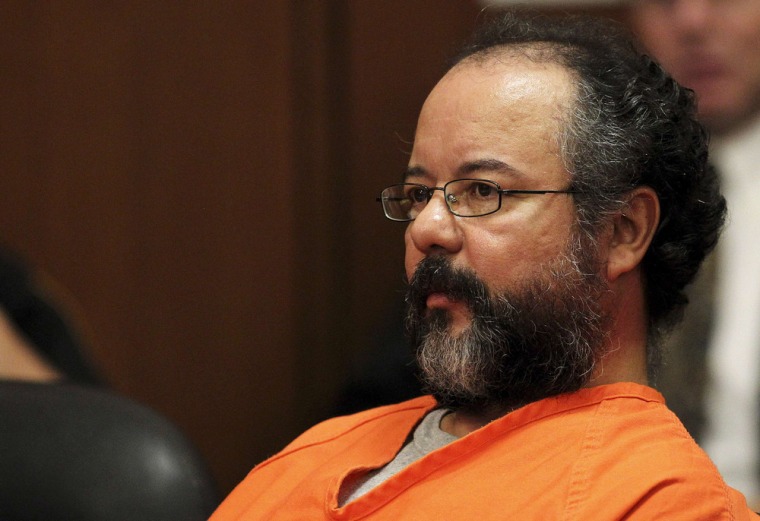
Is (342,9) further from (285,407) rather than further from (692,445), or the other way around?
(692,445)

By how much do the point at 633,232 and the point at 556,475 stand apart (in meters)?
0.31

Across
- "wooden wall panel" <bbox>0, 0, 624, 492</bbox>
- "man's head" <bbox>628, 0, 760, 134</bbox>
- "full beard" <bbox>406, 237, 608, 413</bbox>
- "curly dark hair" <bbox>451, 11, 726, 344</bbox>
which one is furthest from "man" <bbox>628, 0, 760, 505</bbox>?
"full beard" <bbox>406, 237, 608, 413</bbox>

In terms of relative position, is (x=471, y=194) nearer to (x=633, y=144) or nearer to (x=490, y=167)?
(x=490, y=167)

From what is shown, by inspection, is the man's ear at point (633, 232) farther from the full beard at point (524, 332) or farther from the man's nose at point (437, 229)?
the man's nose at point (437, 229)

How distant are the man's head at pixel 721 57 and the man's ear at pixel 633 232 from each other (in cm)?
117

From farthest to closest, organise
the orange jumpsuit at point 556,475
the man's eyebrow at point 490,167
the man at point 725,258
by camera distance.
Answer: the man at point 725,258 → the man's eyebrow at point 490,167 → the orange jumpsuit at point 556,475

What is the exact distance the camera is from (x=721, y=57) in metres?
2.29

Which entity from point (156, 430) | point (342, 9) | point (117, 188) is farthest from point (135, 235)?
point (156, 430)

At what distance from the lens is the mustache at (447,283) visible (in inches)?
45.6

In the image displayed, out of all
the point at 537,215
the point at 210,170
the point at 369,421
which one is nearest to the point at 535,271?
the point at 537,215

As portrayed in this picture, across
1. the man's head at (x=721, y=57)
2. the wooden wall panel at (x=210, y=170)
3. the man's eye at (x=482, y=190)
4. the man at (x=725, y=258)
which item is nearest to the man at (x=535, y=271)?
the man's eye at (x=482, y=190)

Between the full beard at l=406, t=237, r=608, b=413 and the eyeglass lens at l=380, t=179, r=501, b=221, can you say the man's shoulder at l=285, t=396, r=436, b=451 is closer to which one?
the full beard at l=406, t=237, r=608, b=413

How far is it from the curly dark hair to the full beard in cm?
7

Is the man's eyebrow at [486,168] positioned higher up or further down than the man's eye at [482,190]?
higher up
